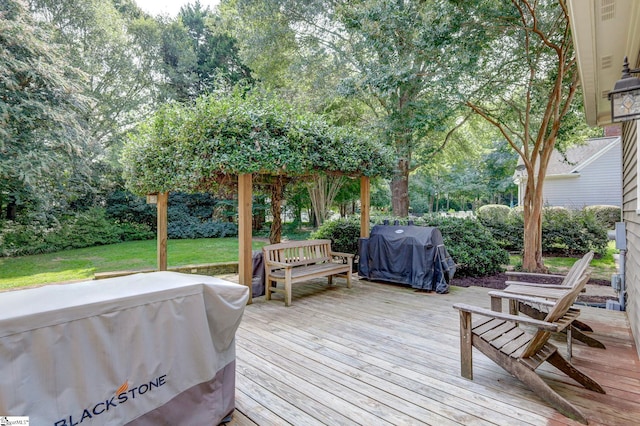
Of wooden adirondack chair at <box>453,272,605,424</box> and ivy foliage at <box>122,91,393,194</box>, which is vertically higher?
ivy foliage at <box>122,91,393,194</box>

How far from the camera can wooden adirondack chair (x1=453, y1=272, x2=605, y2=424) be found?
7.24 feet

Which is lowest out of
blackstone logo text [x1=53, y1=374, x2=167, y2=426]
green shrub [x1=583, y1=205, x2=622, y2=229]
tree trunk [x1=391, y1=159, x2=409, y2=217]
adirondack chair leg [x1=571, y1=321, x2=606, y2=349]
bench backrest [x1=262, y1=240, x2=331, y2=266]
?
adirondack chair leg [x1=571, y1=321, x2=606, y2=349]

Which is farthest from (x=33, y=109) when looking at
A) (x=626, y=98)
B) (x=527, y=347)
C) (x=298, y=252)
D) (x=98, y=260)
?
(x=626, y=98)

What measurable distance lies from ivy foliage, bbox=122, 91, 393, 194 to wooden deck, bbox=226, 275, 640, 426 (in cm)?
218

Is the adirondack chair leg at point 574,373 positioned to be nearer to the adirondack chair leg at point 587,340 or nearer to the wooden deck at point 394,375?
the wooden deck at point 394,375

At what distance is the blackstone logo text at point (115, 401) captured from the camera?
1432 mm

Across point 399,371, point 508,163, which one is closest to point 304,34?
point 399,371

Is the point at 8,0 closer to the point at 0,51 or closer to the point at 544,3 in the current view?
the point at 0,51

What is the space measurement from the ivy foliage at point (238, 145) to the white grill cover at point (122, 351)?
2.67m

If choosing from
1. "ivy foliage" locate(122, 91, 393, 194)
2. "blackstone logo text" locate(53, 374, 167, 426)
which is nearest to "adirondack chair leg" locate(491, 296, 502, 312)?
"blackstone logo text" locate(53, 374, 167, 426)

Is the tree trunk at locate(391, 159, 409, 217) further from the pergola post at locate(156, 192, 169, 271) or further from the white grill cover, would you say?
the white grill cover

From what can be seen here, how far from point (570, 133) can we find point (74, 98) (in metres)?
12.7

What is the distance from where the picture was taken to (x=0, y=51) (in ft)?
25.1

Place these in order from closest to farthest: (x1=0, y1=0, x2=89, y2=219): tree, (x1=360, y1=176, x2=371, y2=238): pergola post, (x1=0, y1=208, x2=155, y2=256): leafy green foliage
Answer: (x1=360, y1=176, x2=371, y2=238): pergola post, (x1=0, y1=0, x2=89, y2=219): tree, (x1=0, y1=208, x2=155, y2=256): leafy green foliage
